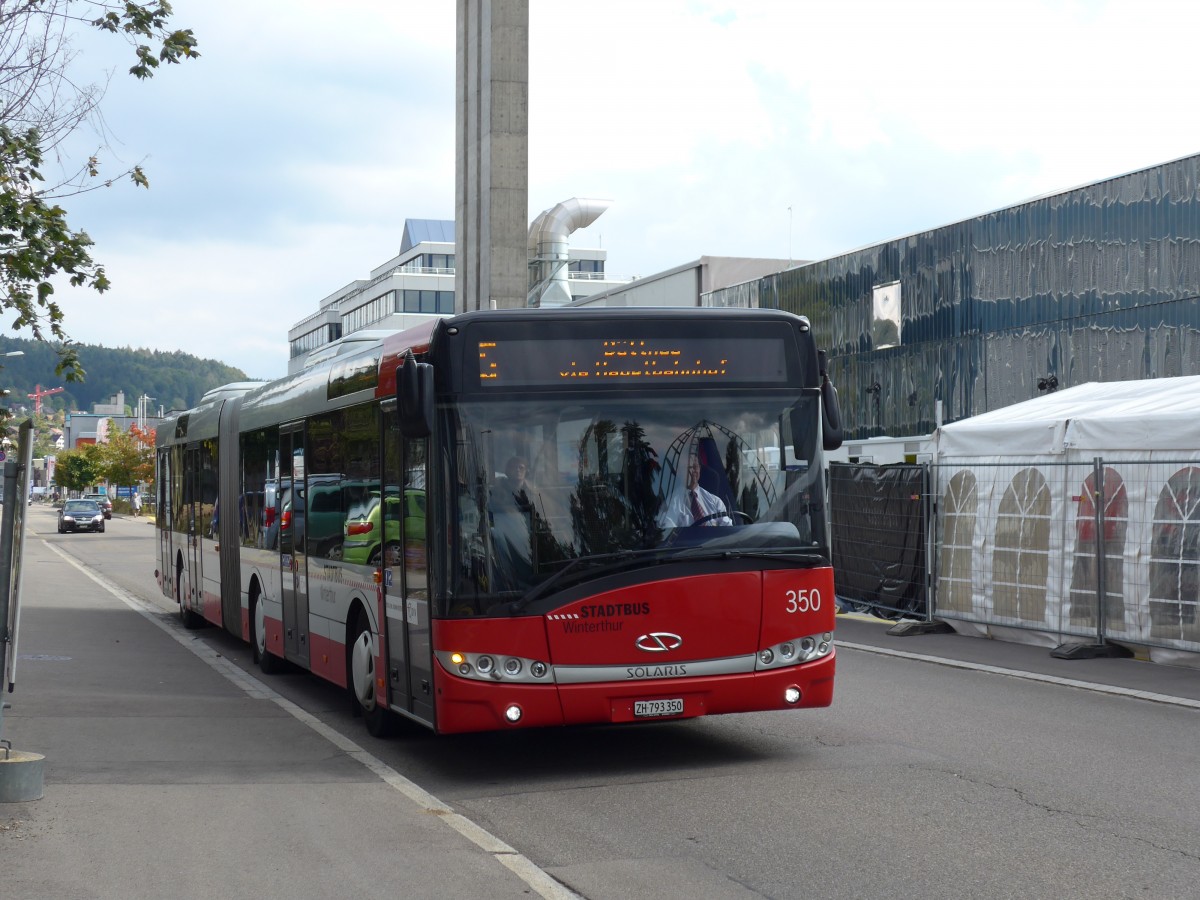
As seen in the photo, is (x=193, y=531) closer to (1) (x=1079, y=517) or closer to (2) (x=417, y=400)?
(1) (x=1079, y=517)

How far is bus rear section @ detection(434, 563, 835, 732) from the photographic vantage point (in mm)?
8445

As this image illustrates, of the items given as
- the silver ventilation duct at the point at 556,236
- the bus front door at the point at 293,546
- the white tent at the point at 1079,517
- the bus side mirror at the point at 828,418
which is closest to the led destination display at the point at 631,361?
the bus side mirror at the point at 828,418

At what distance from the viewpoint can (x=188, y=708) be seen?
12.4 metres

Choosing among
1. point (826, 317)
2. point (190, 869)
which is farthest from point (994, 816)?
point (826, 317)

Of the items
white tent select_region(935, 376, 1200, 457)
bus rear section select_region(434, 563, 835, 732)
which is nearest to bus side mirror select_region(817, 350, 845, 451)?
bus rear section select_region(434, 563, 835, 732)

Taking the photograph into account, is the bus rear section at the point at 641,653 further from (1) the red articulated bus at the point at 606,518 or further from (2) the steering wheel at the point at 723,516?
(2) the steering wheel at the point at 723,516

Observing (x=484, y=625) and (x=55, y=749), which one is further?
(x=55, y=749)

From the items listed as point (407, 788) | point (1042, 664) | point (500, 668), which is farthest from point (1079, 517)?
point (407, 788)

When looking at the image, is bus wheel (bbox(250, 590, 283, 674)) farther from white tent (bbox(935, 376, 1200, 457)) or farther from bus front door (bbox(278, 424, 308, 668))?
white tent (bbox(935, 376, 1200, 457))

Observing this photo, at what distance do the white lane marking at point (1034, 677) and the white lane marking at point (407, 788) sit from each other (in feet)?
20.5

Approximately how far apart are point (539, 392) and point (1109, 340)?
67.0ft

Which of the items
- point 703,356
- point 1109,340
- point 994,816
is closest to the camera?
point 994,816

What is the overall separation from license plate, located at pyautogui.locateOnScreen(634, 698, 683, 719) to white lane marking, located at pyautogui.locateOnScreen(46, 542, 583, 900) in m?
1.25

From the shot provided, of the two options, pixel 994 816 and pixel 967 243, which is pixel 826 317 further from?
pixel 994 816
